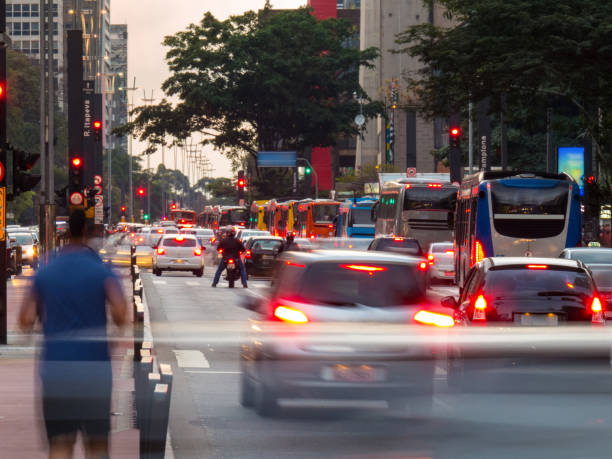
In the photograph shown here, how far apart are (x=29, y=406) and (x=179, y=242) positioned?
3477 centimetres

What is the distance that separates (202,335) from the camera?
31.8 ft

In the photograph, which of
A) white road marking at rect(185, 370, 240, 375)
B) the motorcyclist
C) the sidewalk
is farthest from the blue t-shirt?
the motorcyclist

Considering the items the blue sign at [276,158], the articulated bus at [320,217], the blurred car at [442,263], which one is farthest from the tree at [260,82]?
the blurred car at [442,263]

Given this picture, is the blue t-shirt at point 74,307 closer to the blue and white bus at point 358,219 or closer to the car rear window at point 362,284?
the car rear window at point 362,284

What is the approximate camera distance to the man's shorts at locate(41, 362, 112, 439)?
7668 mm

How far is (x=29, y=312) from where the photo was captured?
803cm

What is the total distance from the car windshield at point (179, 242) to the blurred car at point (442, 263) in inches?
363

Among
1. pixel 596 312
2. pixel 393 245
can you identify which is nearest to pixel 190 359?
pixel 596 312

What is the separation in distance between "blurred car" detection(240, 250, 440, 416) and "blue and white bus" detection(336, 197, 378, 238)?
157 ft

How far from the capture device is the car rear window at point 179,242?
46.5 metres

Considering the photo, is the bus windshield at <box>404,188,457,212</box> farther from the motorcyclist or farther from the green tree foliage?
the green tree foliage

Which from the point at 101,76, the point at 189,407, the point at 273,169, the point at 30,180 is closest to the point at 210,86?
the point at 273,169

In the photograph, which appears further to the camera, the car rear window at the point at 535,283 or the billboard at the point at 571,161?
the billboard at the point at 571,161

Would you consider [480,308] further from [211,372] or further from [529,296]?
[211,372]
